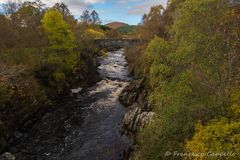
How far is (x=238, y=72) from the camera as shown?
20703mm

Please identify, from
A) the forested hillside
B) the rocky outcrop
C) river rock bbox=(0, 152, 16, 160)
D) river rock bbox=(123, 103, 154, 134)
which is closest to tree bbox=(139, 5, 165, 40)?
the rocky outcrop

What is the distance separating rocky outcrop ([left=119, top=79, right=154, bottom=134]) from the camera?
32.0 metres

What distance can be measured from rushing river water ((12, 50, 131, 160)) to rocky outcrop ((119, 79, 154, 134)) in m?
1.17

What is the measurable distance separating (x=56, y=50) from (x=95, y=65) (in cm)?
2377

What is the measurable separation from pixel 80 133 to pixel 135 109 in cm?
704

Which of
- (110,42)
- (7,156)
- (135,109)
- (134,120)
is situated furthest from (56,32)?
(110,42)

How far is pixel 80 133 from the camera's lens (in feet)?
113

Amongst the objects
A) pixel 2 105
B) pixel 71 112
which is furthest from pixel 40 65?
pixel 2 105

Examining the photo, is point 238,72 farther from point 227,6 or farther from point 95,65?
point 95,65

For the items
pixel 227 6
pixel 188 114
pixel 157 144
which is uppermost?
pixel 227 6

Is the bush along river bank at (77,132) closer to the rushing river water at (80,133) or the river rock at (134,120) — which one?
the rushing river water at (80,133)

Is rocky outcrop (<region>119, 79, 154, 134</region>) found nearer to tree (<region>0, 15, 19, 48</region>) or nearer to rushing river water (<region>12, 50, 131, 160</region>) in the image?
rushing river water (<region>12, 50, 131, 160</region>)

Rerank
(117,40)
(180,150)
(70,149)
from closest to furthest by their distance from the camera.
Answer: (180,150), (70,149), (117,40)

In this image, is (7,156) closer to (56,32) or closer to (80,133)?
(80,133)
